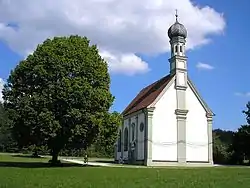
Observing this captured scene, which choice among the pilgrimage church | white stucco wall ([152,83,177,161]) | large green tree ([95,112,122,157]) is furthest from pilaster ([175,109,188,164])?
large green tree ([95,112,122,157])

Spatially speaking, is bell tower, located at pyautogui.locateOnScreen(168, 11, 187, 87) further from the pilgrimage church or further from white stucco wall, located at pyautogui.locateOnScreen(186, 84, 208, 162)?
white stucco wall, located at pyautogui.locateOnScreen(186, 84, 208, 162)

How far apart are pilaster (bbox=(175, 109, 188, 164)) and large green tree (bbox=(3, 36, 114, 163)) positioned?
15705 millimetres

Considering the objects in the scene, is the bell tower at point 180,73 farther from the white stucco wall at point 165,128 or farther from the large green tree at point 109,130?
the large green tree at point 109,130

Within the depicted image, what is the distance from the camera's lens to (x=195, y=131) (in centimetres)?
5572

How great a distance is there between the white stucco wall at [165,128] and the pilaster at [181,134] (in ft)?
1.33

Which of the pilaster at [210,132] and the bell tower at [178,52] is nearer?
the pilaster at [210,132]

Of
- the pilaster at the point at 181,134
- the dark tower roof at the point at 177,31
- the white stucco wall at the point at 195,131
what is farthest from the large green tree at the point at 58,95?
the dark tower roof at the point at 177,31

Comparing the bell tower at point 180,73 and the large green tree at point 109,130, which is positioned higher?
the bell tower at point 180,73

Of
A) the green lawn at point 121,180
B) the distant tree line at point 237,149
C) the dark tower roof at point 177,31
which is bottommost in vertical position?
the green lawn at point 121,180

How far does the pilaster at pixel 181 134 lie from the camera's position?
53688 millimetres

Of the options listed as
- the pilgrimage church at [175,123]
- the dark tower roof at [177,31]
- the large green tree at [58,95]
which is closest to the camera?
the large green tree at [58,95]

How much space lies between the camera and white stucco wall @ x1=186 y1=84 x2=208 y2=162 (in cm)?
5481

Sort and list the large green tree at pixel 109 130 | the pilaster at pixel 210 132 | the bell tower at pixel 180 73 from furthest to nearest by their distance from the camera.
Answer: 1. the pilaster at pixel 210 132
2. the bell tower at pixel 180 73
3. the large green tree at pixel 109 130

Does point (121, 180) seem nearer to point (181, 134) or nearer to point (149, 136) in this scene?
point (149, 136)
